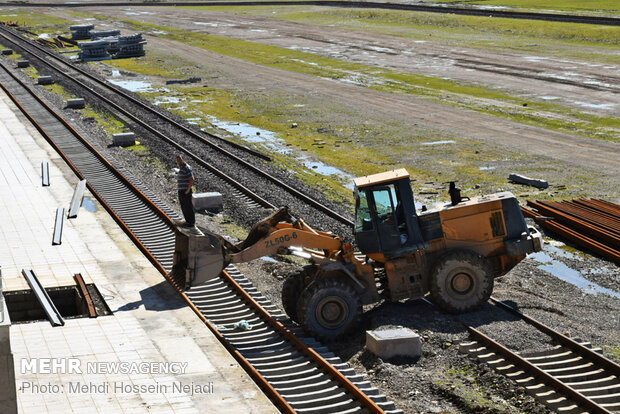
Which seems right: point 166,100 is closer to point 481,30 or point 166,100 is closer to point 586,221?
point 586,221

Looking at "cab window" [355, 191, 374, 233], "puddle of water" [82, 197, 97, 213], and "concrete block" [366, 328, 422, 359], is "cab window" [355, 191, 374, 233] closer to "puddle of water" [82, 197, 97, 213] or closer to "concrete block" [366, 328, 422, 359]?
"concrete block" [366, 328, 422, 359]

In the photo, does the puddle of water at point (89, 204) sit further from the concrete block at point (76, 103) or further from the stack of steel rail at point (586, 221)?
the concrete block at point (76, 103)

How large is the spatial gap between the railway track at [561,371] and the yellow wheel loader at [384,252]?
1233mm

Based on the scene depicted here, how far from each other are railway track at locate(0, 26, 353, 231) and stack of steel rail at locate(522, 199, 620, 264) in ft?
17.1

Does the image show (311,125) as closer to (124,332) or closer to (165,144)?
(165,144)

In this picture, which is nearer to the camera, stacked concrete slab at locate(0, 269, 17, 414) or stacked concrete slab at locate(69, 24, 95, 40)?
stacked concrete slab at locate(0, 269, 17, 414)

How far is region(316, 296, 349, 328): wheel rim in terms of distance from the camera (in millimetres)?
15102

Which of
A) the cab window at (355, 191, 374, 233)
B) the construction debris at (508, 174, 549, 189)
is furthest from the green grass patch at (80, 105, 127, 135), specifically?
the cab window at (355, 191, 374, 233)

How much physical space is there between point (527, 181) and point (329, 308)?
41.8 ft

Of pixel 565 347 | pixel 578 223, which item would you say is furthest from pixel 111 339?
pixel 578 223

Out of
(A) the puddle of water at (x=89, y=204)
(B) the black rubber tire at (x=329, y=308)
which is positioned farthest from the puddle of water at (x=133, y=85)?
(B) the black rubber tire at (x=329, y=308)

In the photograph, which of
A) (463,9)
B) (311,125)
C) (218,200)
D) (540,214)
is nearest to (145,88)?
(311,125)

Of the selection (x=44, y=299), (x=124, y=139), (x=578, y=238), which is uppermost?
(x=124, y=139)

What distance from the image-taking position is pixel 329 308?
597 inches
